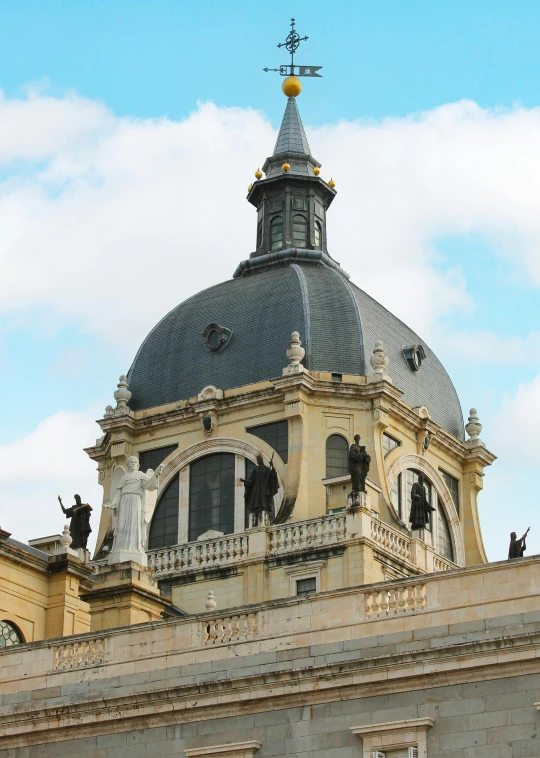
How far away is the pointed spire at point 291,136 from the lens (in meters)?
71.0

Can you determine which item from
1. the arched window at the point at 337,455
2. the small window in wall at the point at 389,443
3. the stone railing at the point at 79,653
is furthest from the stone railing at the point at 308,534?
the stone railing at the point at 79,653

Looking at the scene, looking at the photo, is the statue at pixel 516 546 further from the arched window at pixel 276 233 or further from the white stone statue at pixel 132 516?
the arched window at pixel 276 233

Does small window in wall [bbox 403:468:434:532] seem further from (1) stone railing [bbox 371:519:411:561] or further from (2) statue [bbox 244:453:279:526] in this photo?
(2) statue [bbox 244:453:279:526]

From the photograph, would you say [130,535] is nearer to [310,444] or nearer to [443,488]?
[310,444]

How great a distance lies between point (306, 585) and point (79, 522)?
7214mm

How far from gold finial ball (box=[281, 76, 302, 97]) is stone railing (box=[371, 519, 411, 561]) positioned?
27.1 metres

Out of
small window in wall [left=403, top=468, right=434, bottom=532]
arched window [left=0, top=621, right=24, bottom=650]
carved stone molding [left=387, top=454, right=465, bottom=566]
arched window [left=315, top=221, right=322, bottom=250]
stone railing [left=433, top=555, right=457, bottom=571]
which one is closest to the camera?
arched window [left=0, top=621, right=24, bottom=650]

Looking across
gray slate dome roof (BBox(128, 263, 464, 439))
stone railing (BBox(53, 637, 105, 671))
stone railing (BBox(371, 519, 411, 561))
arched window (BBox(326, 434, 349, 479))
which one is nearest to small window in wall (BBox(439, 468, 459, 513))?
gray slate dome roof (BBox(128, 263, 464, 439))

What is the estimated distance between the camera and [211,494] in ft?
192

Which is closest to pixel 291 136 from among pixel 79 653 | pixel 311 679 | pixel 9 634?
pixel 9 634

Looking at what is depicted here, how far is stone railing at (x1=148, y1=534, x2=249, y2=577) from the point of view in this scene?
5366 centimetres

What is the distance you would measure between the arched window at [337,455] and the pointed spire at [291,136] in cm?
1715

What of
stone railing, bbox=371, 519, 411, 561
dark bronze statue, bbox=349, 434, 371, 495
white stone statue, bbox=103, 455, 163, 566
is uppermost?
dark bronze statue, bbox=349, 434, 371, 495

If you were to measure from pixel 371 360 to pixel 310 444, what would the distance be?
12.8ft
